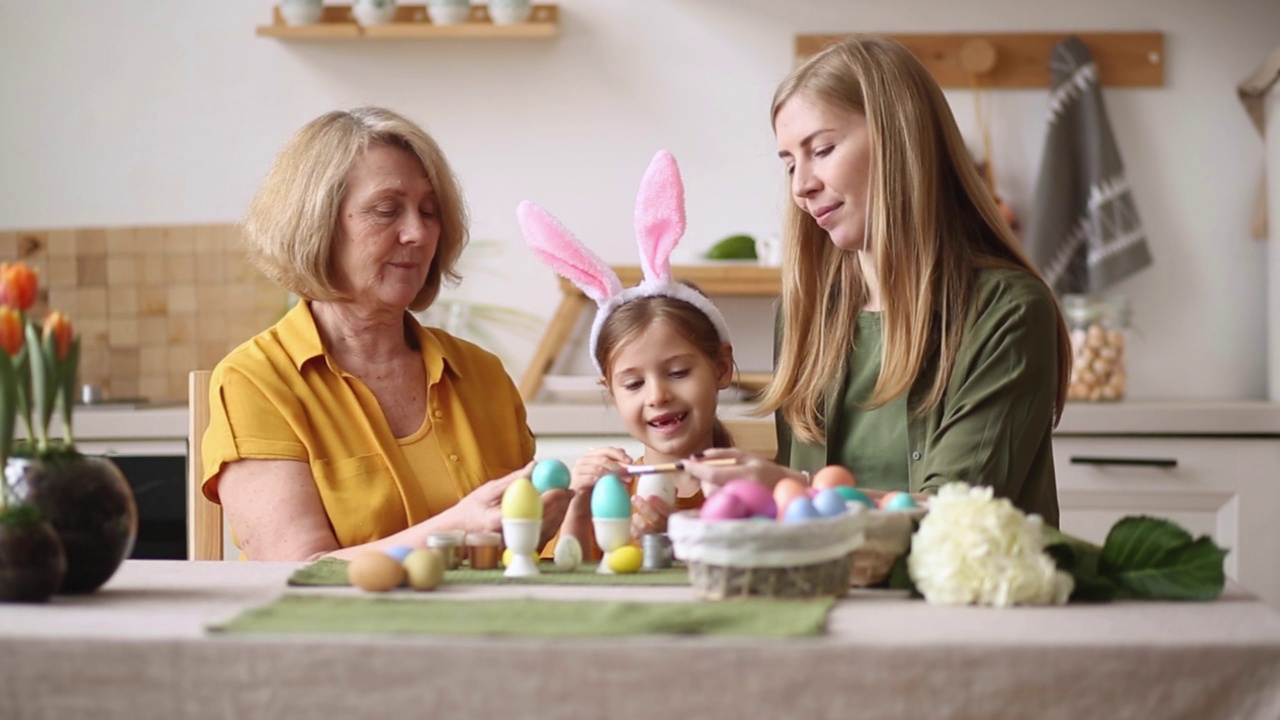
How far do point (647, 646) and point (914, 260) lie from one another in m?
0.84

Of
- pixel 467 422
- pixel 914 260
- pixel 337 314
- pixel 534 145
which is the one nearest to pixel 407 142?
pixel 337 314

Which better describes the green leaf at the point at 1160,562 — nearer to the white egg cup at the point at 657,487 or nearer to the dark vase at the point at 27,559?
the white egg cup at the point at 657,487

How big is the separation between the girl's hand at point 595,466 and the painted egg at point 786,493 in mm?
309

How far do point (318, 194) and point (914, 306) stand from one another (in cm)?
79

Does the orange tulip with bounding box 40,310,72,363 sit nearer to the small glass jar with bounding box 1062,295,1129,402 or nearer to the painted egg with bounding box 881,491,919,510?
the painted egg with bounding box 881,491,919,510

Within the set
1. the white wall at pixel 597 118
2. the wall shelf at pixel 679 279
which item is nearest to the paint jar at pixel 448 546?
the wall shelf at pixel 679 279

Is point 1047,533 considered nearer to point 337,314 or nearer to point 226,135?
point 337,314

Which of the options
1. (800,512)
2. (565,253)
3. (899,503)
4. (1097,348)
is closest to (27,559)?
(800,512)

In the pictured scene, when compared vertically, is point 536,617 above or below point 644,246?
below

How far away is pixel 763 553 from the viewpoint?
3.70 ft

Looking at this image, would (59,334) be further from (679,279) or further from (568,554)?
(679,279)

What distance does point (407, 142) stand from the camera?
1.88 m

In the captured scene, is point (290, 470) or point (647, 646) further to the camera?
point (290, 470)

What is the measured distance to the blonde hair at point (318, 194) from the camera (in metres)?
1.83
